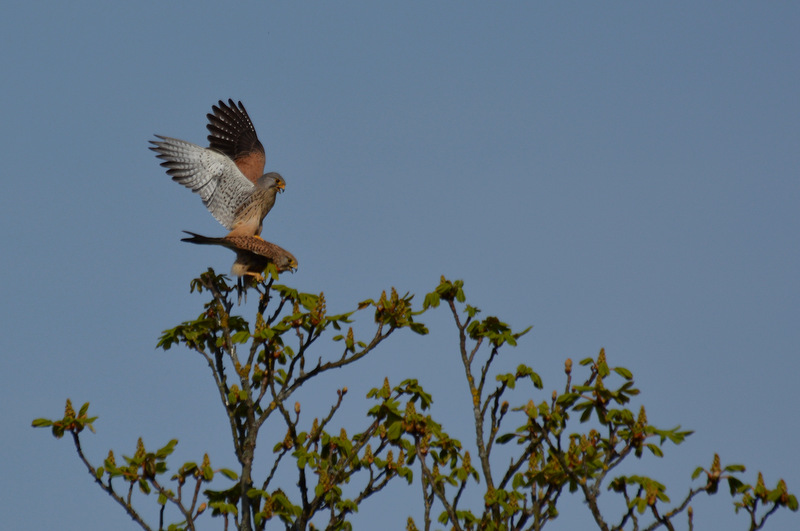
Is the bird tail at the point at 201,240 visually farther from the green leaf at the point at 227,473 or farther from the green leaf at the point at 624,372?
the green leaf at the point at 624,372

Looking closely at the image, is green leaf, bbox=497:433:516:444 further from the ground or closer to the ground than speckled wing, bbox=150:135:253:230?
closer to the ground

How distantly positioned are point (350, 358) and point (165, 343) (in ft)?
5.04

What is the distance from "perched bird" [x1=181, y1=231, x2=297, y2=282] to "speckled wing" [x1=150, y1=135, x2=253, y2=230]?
2.29 metres

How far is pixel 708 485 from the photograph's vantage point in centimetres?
539

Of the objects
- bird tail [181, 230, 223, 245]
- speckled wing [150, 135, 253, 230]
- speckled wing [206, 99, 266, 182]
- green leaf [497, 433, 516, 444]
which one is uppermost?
speckled wing [206, 99, 266, 182]

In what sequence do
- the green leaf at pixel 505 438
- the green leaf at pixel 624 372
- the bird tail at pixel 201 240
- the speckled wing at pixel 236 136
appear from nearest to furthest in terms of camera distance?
the green leaf at pixel 624 372, the green leaf at pixel 505 438, the bird tail at pixel 201 240, the speckled wing at pixel 236 136

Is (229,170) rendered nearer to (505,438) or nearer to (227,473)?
(227,473)

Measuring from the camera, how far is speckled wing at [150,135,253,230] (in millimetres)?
11305

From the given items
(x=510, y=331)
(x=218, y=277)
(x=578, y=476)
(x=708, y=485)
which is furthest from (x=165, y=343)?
(x=708, y=485)

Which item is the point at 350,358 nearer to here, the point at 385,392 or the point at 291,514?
the point at 385,392

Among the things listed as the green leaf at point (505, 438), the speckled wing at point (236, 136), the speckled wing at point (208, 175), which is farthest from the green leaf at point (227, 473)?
the speckled wing at point (236, 136)

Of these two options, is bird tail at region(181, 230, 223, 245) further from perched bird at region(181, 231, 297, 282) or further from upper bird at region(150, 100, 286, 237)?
upper bird at region(150, 100, 286, 237)

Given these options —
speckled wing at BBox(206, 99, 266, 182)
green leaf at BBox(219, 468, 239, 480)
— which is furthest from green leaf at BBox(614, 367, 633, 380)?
speckled wing at BBox(206, 99, 266, 182)

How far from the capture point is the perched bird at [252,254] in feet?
28.2
